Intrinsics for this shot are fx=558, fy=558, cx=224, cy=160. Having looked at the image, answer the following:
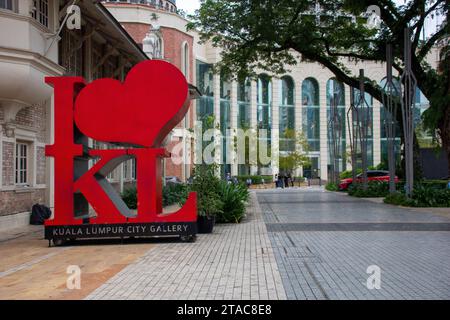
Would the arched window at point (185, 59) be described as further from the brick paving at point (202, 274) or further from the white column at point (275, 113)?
the brick paving at point (202, 274)

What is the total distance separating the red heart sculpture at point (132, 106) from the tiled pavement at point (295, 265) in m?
2.63

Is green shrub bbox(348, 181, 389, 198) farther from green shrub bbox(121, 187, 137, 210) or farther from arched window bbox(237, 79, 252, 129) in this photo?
arched window bbox(237, 79, 252, 129)

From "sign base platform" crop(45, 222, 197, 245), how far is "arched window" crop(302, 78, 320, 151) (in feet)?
201

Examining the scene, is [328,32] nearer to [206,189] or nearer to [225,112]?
[206,189]

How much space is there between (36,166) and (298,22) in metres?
15.5

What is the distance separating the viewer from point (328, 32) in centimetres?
2909

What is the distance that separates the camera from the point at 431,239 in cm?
1249

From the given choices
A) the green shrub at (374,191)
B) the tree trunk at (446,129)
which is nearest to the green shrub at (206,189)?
the tree trunk at (446,129)

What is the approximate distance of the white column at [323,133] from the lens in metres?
72.2

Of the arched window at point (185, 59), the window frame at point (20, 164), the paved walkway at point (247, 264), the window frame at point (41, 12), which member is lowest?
the paved walkway at point (247, 264)

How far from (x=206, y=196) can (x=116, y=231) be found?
3.32 m

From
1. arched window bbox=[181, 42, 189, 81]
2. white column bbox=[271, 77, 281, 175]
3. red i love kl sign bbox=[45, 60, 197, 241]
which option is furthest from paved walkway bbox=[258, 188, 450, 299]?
white column bbox=[271, 77, 281, 175]

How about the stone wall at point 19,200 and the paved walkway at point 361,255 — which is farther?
the stone wall at point 19,200

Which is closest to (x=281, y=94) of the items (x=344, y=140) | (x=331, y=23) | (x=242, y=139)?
(x=344, y=140)
